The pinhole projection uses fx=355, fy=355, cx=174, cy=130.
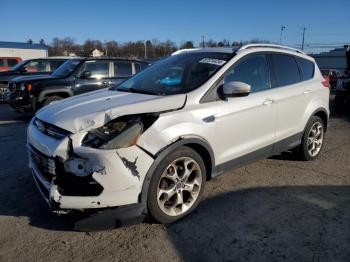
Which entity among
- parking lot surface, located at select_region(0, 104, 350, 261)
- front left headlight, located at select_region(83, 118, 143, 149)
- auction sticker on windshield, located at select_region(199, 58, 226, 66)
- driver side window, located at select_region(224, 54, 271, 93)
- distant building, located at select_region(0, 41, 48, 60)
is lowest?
parking lot surface, located at select_region(0, 104, 350, 261)

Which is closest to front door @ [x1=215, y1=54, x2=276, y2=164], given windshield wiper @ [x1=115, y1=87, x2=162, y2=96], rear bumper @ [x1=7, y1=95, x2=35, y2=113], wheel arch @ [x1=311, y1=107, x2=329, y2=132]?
windshield wiper @ [x1=115, y1=87, x2=162, y2=96]

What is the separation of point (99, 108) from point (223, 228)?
5.65ft

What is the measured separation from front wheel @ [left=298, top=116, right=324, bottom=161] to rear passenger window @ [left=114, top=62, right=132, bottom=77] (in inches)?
240

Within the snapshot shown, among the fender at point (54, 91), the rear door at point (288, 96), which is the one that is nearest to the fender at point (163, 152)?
the rear door at point (288, 96)

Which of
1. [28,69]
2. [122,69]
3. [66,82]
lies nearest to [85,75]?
[66,82]

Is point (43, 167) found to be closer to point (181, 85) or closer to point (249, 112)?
point (181, 85)

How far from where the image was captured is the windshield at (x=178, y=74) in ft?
13.5

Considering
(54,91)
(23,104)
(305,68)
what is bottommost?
(23,104)

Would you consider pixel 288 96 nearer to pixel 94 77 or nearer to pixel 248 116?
pixel 248 116

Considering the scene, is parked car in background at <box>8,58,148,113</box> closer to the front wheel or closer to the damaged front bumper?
Result: the front wheel

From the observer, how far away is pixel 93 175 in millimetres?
3092

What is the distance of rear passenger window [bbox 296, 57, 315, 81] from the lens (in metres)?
5.46

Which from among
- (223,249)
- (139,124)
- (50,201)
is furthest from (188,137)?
(50,201)

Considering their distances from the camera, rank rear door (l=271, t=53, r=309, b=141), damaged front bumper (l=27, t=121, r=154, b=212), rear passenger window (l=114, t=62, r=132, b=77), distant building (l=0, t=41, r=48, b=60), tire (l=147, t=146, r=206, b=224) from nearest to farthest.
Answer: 1. damaged front bumper (l=27, t=121, r=154, b=212)
2. tire (l=147, t=146, r=206, b=224)
3. rear door (l=271, t=53, r=309, b=141)
4. rear passenger window (l=114, t=62, r=132, b=77)
5. distant building (l=0, t=41, r=48, b=60)
